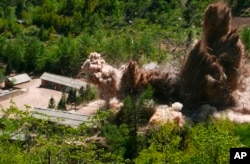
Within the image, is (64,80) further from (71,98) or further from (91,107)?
(91,107)

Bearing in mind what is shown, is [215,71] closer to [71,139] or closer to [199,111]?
[199,111]

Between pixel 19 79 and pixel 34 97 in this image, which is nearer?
pixel 34 97

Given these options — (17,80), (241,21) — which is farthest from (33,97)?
(241,21)

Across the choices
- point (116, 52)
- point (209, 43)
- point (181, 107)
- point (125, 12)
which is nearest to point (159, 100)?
point (181, 107)

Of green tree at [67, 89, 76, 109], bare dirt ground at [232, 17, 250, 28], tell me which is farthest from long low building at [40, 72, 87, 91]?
bare dirt ground at [232, 17, 250, 28]

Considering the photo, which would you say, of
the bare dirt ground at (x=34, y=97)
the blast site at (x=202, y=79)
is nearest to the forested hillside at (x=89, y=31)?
the bare dirt ground at (x=34, y=97)
